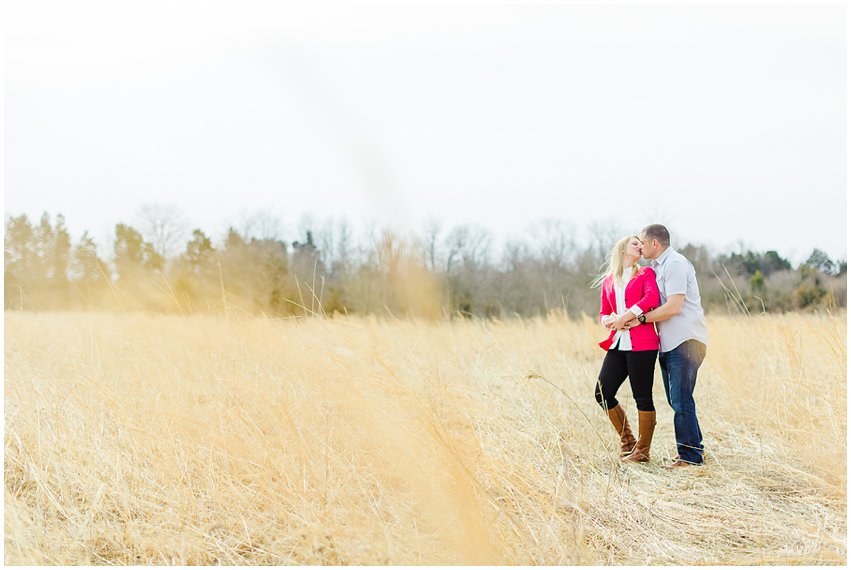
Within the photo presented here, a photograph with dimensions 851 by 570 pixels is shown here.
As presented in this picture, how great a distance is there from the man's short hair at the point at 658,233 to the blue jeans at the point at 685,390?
607mm

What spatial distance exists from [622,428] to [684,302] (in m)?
0.86

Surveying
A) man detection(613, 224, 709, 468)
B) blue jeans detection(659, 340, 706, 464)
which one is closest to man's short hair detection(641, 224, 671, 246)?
man detection(613, 224, 709, 468)

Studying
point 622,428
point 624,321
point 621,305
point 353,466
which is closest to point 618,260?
point 621,305

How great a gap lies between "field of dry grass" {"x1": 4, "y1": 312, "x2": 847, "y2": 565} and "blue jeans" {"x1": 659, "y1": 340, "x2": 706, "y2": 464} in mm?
173

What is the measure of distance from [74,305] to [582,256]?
13747 mm

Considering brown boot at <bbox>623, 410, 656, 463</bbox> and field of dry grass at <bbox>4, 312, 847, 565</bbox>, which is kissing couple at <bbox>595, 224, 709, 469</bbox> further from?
field of dry grass at <bbox>4, 312, 847, 565</bbox>

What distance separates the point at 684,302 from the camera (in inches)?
158

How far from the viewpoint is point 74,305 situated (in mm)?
6508

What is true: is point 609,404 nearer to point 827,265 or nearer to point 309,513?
point 309,513

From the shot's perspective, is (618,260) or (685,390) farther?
(618,260)

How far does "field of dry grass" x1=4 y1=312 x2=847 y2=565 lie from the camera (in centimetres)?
275

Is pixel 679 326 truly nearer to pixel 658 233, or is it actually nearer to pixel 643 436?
pixel 658 233

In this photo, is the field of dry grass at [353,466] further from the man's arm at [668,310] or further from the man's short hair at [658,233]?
the man's short hair at [658,233]

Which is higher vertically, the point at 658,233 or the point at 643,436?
the point at 658,233
